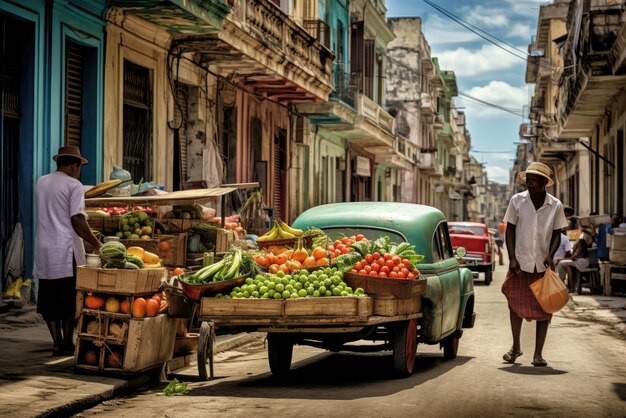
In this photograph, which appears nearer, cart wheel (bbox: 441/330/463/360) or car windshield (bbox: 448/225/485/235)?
cart wheel (bbox: 441/330/463/360)

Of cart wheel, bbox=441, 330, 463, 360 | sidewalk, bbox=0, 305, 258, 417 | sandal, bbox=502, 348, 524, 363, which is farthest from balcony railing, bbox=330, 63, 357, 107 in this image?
sidewalk, bbox=0, 305, 258, 417

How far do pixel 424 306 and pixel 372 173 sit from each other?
33.1 m

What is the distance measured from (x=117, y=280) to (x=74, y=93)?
6.44 metres

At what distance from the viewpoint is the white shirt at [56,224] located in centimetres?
921

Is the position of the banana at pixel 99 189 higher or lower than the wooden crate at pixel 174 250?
higher

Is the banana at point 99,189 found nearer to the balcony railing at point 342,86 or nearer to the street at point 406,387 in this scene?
the street at point 406,387

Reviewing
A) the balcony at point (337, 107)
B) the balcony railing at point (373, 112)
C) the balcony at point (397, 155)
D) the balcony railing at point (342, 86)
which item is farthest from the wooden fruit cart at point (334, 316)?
the balcony at point (397, 155)

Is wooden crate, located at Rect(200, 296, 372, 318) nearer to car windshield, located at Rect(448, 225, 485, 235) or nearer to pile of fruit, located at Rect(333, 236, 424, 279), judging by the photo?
pile of fruit, located at Rect(333, 236, 424, 279)

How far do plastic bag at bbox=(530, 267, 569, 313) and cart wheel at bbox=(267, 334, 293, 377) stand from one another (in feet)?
7.95

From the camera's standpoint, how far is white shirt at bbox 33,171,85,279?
9.21 metres

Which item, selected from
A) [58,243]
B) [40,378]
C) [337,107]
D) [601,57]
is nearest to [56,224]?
[58,243]

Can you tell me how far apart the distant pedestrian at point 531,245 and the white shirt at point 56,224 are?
4.12 meters

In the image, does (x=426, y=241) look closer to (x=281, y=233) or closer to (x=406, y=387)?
(x=281, y=233)

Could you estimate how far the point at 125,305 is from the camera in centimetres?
848
